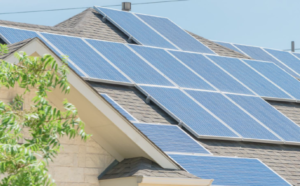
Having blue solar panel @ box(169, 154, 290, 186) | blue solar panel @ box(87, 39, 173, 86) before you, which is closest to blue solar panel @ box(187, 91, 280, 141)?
blue solar panel @ box(87, 39, 173, 86)

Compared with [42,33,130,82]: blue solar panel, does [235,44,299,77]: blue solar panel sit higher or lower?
higher

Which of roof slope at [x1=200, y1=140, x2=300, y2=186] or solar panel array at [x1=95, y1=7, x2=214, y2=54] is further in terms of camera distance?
solar panel array at [x1=95, y1=7, x2=214, y2=54]

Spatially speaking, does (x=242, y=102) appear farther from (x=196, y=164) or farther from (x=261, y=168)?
(x=196, y=164)

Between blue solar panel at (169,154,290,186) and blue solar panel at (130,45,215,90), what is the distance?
298 cm

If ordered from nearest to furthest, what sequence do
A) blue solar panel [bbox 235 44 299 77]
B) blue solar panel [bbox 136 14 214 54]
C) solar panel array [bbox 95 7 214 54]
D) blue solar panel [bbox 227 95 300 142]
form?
blue solar panel [bbox 227 95 300 142] → solar panel array [bbox 95 7 214 54] → blue solar panel [bbox 136 14 214 54] → blue solar panel [bbox 235 44 299 77]

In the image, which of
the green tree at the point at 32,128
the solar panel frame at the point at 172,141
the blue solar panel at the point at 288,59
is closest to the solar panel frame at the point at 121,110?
the solar panel frame at the point at 172,141

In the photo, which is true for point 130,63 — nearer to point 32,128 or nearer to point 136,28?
point 136,28

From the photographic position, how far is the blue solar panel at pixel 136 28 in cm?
1816

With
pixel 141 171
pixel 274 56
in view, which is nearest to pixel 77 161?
pixel 141 171

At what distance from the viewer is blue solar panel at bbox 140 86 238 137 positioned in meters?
14.1

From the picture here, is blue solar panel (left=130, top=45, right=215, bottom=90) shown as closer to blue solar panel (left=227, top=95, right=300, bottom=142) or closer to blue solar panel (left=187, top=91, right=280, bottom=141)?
blue solar panel (left=187, top=91, right=280, bottom=141)

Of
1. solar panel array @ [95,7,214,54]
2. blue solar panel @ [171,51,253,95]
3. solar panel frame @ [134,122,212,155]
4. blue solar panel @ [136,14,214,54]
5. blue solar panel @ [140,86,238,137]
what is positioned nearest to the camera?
solar panel frame @ [134,122,212,155]

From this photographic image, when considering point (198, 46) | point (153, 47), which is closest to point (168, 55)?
point (153, 47)

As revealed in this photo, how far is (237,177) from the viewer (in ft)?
42.1
